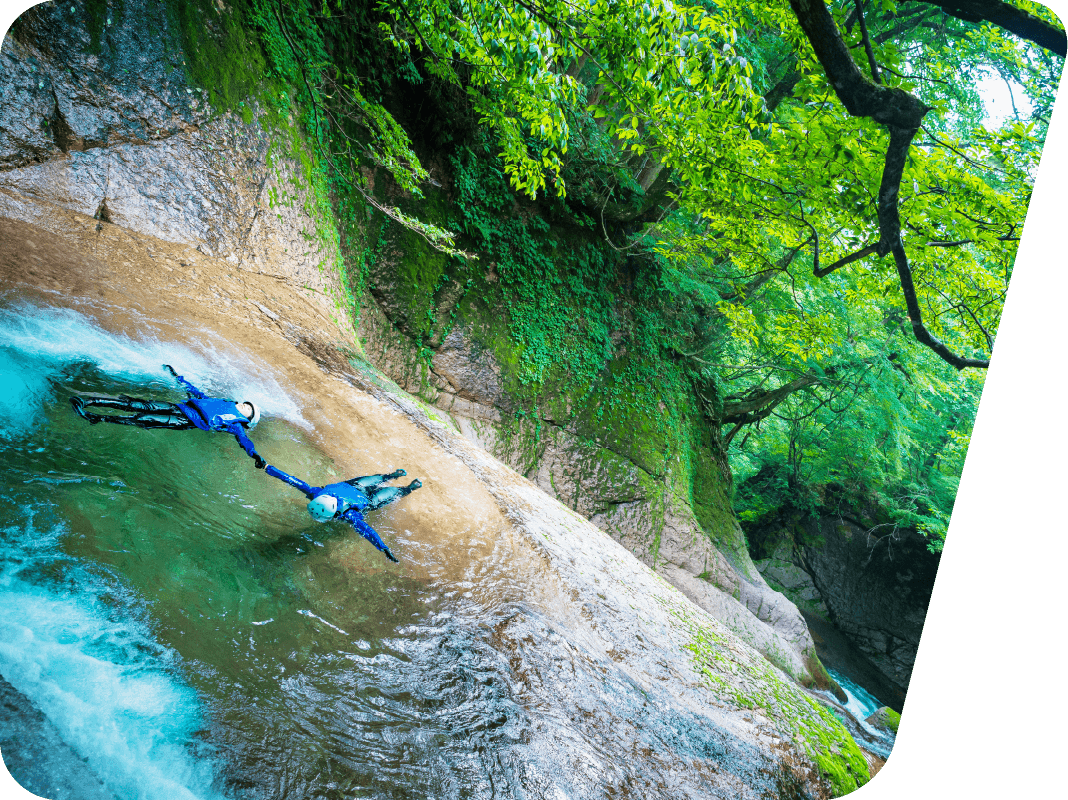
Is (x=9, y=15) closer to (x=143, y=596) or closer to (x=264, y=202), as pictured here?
(x=264, y=202)

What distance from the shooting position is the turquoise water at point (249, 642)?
1557mm

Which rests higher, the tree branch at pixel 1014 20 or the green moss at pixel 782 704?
the tree branch at pixel 1014 20

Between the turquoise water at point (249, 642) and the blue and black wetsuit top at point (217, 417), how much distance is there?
189 millimetres

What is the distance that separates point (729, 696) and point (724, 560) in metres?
7.38

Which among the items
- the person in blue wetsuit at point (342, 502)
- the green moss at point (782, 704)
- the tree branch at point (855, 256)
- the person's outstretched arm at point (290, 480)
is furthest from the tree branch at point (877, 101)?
the person's outstretched arm at point (290, 480)

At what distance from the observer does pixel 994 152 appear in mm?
4773

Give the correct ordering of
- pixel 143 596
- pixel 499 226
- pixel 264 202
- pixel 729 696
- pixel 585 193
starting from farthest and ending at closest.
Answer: pixel 585 193 → pixel 499 226 → pixel 264 202 → pixel 729 696 → pixel 143 596

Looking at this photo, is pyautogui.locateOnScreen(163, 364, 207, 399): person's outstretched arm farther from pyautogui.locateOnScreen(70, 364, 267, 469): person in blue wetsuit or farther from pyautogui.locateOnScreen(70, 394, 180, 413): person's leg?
pyautogui.locateOnScreen(70, 394, 180, 413): person's leg

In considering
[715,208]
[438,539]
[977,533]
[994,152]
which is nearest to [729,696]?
[977,533]

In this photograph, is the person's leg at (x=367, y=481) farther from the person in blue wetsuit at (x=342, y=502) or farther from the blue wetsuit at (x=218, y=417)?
the blue wetsuit at (x=218, y=417)

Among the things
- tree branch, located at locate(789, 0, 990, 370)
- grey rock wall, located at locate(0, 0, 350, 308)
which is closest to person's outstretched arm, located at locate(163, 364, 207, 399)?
grey rock wall, located at locate(0, 0, 350, 308)

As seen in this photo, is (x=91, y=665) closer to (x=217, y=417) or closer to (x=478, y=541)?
(x=217, y=417)

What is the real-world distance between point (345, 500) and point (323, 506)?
0.15 metres

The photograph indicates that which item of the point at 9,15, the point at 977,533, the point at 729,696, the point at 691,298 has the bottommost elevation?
the point at 729,696
